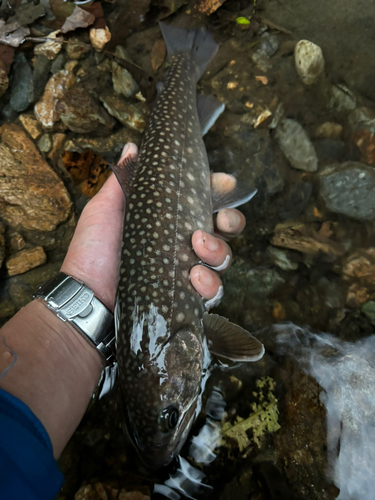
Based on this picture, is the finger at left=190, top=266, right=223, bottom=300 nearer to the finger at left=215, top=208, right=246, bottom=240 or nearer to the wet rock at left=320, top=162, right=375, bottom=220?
the finger at left=215, top=208, right=246, bottom=240

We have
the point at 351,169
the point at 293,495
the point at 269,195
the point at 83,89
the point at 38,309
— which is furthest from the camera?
the point at 83,89

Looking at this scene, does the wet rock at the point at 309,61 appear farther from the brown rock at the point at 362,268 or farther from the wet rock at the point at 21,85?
the wet rock at the point at 21,85

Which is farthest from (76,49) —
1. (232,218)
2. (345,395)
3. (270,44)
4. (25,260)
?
(345,395)

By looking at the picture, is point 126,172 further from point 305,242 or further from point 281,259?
point 305,242

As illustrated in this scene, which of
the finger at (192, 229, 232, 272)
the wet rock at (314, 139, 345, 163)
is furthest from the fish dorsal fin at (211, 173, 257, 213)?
the wet rock at (314, 139, 345, 163)

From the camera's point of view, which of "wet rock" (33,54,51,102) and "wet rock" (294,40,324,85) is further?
"wet rock" (33,54,51,102)

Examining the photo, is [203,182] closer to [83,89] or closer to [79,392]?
[79,392]

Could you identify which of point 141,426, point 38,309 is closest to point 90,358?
point 38,309
